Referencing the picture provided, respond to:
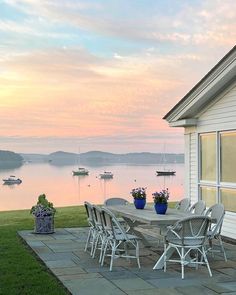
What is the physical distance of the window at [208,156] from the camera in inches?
385

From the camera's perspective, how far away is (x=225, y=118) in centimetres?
927

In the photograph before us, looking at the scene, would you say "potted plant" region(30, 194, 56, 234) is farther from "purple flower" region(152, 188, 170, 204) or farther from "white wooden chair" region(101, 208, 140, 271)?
"purple flower" region(152, 188, 170, 204)

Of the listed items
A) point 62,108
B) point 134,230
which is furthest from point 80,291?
point 62,108

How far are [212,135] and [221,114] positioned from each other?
585 millimetres

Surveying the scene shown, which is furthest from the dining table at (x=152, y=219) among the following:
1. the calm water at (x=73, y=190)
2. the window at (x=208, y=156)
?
the calm water at (x=73, y=190)

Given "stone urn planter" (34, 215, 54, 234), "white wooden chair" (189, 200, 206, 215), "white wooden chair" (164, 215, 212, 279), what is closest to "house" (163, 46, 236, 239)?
"white wooden chair" (189, 200, 206, 215)

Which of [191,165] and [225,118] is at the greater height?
[225,118]

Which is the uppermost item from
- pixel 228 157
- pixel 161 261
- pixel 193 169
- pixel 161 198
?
pixel 228 157

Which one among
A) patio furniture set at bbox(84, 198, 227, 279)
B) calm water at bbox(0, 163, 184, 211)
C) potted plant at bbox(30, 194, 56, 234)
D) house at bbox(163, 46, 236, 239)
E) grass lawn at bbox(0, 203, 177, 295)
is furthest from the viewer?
calm water at bbox(0, 163, 184, 211)

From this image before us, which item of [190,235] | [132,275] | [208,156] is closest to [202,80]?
[208,156]

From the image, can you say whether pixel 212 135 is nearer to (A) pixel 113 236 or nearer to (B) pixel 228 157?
(B) pixel 228 157

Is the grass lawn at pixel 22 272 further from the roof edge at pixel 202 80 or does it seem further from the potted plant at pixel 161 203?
the roof edge at pixel 202 80

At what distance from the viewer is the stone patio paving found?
17.4 ft

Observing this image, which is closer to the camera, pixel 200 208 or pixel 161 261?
pixel 161 261
